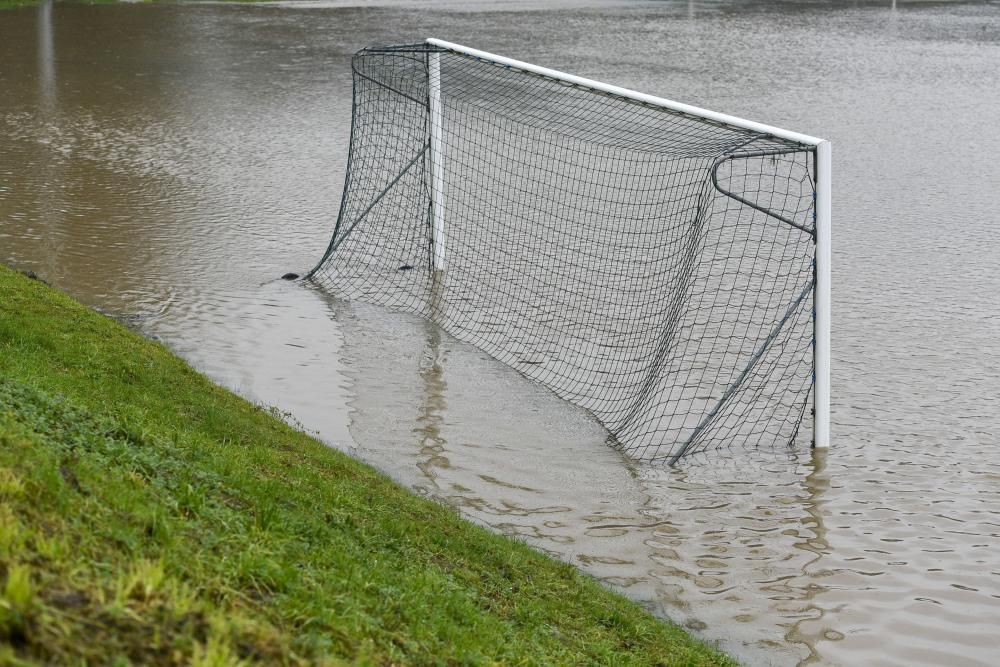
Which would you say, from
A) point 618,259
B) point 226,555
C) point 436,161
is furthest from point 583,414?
point 226,555

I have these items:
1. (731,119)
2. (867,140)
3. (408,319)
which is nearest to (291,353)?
(408,319)

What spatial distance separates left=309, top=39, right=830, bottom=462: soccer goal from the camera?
8344 millimetres

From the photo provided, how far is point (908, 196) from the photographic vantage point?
14164 mm

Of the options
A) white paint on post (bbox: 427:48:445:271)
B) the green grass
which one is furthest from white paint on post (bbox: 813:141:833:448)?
white paint on post (bbox: 427:48:445:271)

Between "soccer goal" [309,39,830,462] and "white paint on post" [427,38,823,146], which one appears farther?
Result: "soccer goal" [309,39,830,462]

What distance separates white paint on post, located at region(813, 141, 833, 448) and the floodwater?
225mm

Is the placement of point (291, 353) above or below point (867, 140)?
below

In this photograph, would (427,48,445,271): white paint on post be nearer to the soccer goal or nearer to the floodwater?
the soccer goal

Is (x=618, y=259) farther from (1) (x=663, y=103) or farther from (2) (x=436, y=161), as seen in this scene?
(1) (x=663, y=103)

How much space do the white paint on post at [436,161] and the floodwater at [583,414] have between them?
1257mm

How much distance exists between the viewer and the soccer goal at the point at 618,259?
8.34m

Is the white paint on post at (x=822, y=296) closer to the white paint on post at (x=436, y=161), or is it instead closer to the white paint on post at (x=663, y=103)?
the white paint on post at (x=663, y=103)

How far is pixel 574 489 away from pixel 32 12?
2760 cm

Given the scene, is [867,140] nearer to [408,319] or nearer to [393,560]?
[408,319]
